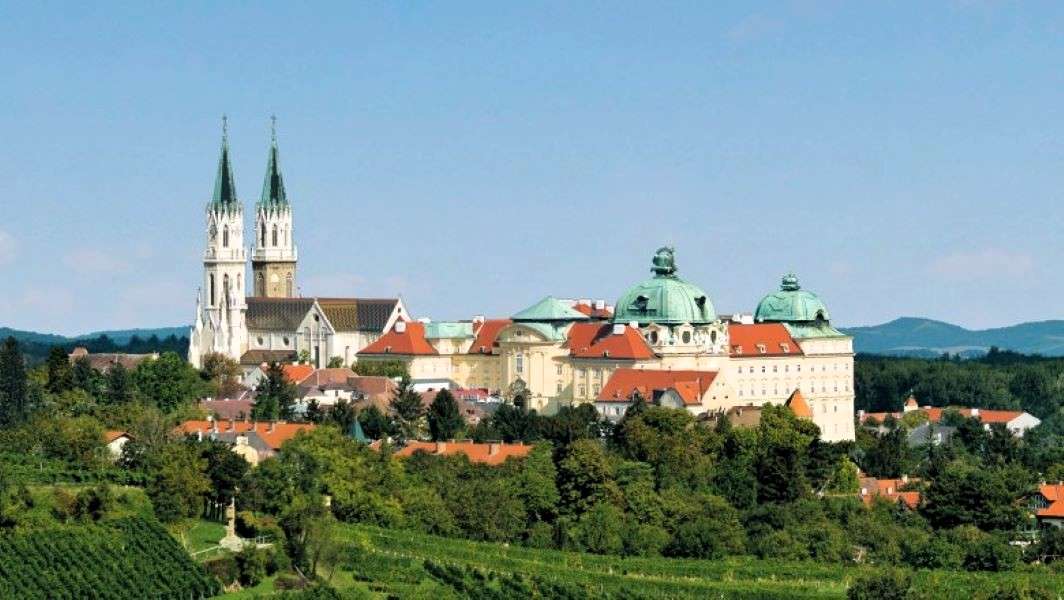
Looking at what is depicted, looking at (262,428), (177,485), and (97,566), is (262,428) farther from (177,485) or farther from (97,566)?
(97,566)

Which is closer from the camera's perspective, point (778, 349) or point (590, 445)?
point (590, 445)

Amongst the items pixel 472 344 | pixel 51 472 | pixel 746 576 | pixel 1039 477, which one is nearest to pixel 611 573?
pixel 746 576

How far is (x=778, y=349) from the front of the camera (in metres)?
103

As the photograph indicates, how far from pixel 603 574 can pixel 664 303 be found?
33128mm

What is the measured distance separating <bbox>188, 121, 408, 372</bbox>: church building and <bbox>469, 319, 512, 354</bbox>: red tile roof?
7670 millimetres

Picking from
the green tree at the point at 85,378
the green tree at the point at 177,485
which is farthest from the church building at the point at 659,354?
the green tree at the point at 177,485

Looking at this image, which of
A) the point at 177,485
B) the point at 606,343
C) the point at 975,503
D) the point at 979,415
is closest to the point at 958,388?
the point at 979,415

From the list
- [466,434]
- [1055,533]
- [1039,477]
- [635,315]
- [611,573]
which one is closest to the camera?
[611,573]

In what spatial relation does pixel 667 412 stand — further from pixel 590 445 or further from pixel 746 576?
pixel 746 576

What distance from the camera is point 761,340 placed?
102375mm

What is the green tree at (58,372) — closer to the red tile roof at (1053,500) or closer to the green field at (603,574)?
the green field at (603,574)

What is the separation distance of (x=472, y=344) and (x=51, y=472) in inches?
1564

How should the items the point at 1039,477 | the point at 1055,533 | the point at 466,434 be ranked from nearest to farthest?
the point at 1055,533 < the point at 1039,477 < the point at 466,434

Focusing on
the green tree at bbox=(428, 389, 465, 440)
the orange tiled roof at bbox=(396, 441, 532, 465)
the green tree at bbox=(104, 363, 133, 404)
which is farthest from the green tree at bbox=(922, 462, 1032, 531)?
the green tree at bbox=(104, 363, 133, 404)
